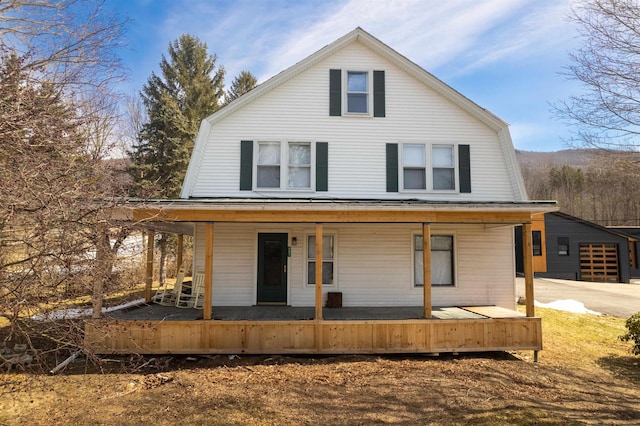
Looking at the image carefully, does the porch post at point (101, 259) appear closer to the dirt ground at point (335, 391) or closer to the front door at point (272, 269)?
the dirt ground at point (335, 391)

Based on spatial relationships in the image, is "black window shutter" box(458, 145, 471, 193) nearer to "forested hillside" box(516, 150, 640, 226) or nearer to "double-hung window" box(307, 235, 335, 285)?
"double-hung window" box(307, 235, 335, 285)

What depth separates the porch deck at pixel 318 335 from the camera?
7.76 m

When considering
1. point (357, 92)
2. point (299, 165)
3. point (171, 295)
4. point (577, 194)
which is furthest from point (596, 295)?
point (577, 194)

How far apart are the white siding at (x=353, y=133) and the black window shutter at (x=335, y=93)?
13 centimetres

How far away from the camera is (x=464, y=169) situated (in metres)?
10.9

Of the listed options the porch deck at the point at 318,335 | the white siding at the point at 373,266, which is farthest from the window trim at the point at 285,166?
the porch deck at the point at 318,335

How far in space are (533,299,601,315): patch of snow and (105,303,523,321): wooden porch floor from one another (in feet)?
21.1

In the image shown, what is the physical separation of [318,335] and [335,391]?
5.38 ft

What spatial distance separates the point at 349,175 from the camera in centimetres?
1064

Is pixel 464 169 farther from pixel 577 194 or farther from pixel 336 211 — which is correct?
pixel 577 194

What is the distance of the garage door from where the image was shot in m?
25.0

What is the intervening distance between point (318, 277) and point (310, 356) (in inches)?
69.2

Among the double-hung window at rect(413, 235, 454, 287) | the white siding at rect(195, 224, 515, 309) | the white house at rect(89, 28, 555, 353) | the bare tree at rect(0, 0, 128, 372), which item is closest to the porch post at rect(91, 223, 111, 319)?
the bare tree at rect(0, 0, 128, 372)

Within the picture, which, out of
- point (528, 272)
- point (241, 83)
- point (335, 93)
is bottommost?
point (528, 272)
